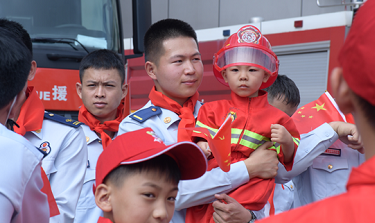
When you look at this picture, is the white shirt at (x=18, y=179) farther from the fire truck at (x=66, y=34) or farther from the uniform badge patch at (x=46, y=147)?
the fire truck at (x=66, y=34)

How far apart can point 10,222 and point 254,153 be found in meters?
1.15

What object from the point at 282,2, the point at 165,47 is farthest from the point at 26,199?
the point at 282,2

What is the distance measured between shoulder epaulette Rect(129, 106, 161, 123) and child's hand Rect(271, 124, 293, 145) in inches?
25.4

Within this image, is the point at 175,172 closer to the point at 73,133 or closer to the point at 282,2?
the point at 73,133

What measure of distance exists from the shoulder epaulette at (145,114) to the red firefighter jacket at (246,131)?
267mm

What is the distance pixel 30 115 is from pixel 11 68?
80 cm

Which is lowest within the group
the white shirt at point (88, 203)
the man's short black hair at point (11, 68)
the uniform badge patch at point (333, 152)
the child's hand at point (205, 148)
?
the white shirt at point (88, 203)

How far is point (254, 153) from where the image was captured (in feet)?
A: 6.35

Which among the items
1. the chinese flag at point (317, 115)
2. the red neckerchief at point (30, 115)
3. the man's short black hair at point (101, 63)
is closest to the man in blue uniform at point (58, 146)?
the red neckerchief at point (30, 115)

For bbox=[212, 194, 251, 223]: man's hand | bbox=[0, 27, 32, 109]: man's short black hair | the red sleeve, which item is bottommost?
bbox=[212, 194, 251, 223]: man's hand

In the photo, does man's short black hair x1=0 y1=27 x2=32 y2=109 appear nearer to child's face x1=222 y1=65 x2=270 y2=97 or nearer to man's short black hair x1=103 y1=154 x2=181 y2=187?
man's short black hair x1=103 y1=154 x2=181 y2=187

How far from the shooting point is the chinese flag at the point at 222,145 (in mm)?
1600

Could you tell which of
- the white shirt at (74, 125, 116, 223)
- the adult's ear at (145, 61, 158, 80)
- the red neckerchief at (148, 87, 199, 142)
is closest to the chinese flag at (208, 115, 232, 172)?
the red neckerchief at (148, 87, 199, 142)

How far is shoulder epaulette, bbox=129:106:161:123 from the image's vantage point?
2.06 metres
